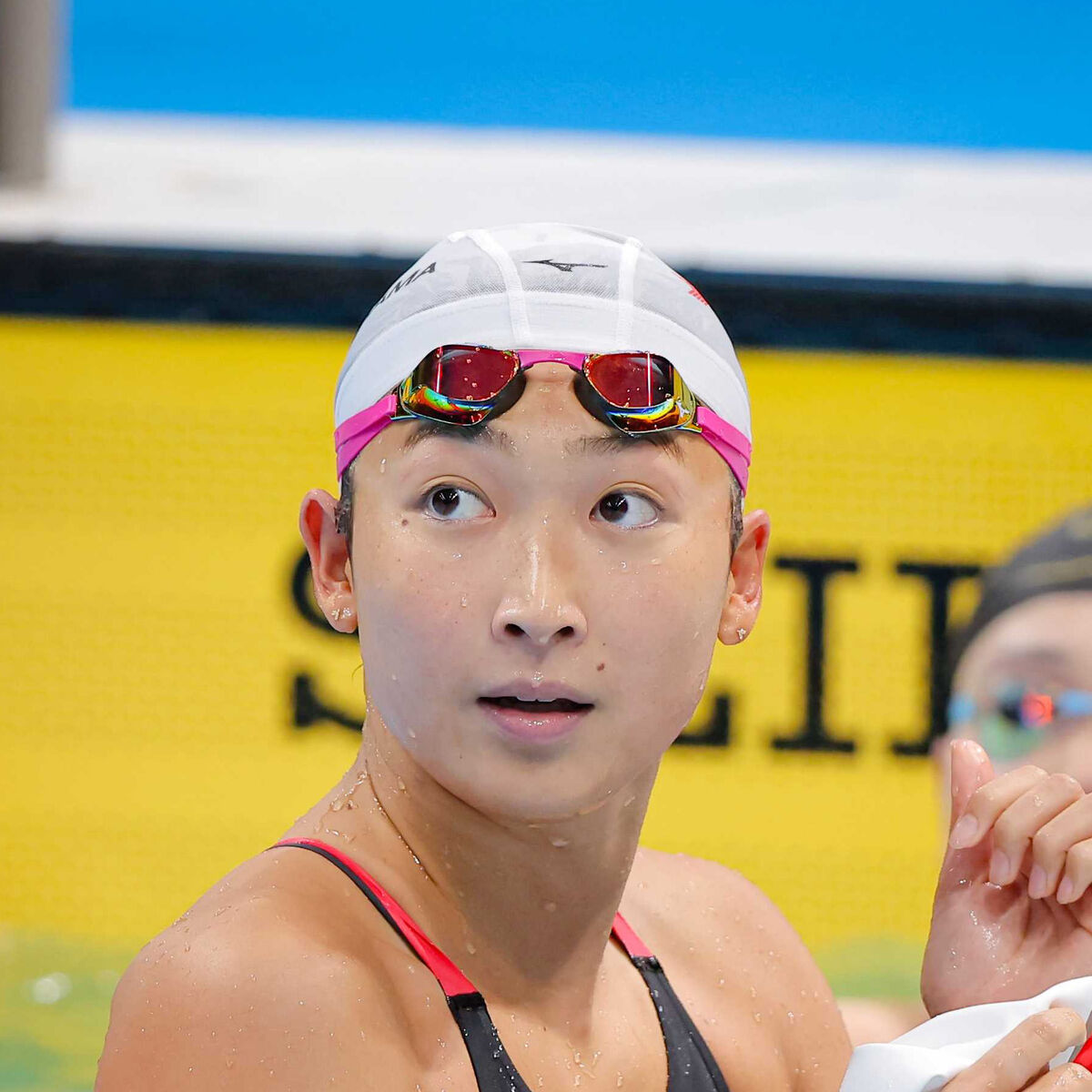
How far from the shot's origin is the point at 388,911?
1.38 m

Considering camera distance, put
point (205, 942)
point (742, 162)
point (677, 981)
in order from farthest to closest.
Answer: point (742, 162) → point (677, 981) → point (205, 942)

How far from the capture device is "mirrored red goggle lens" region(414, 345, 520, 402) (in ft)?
4.35

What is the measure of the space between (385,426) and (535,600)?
254 millimetres

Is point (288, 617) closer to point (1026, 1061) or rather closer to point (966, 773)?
point (966, 773)

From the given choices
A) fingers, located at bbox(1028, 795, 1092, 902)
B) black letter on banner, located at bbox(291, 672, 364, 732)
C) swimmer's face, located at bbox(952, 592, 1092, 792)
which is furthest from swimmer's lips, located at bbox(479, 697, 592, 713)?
black letter on banner, located at bbox(291, 672, 364, 732)

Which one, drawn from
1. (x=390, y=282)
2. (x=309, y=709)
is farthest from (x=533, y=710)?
(x=390, y=282)

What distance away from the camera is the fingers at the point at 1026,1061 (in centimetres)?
124

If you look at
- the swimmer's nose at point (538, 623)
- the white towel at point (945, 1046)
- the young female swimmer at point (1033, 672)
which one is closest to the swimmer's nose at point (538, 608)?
the swimmer's nose at point (538, 623)

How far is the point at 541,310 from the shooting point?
1382mm

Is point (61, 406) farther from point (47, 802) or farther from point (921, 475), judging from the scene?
point (921, 475)

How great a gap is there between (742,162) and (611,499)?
4.29 m

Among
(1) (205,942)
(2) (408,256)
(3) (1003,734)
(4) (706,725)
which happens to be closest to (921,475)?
(4) (706,725)

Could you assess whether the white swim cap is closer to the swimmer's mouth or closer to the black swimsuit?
the swimmer's mouth

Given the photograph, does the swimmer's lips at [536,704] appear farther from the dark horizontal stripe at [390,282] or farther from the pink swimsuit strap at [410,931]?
the dark horizontal stripe at [390,282]
